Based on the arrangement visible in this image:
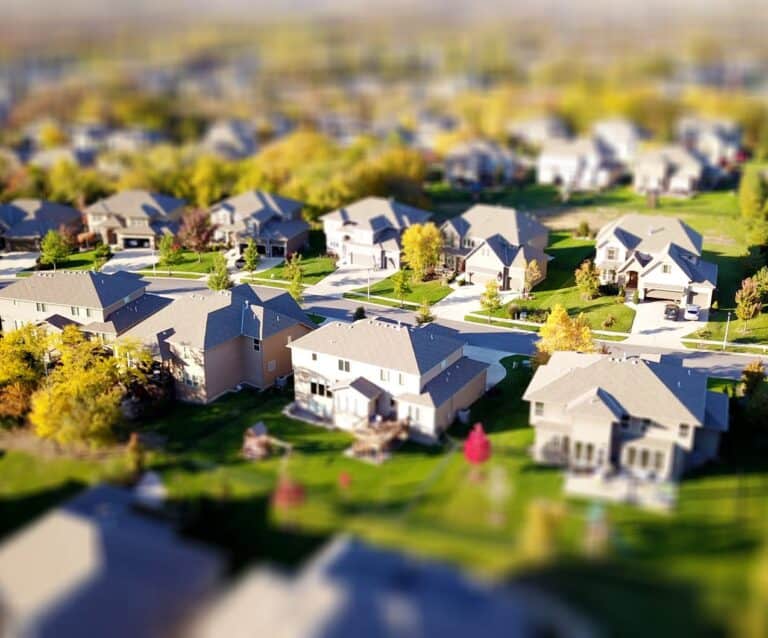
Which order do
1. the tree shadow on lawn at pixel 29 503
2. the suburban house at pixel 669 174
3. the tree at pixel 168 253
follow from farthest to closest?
the suburban house at pixel 669 174 < the tree at pixel 168 253 < the tree shadow on lawn at pixel 29 503

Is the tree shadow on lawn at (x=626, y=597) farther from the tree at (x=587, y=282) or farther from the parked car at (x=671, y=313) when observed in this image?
the tree at (x=587, y=282)

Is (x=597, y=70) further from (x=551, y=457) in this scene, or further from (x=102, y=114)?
(x=551, y=457)

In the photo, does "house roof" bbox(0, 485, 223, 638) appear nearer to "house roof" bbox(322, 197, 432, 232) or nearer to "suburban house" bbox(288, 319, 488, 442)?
"suburban house" bbox(288, 319, 488, 442)

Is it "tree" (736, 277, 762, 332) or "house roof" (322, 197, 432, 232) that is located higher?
"house roof" (322, 197, 432, 232)

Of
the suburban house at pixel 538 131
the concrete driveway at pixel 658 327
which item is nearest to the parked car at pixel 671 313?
the concrete driveway at pixel 658 327

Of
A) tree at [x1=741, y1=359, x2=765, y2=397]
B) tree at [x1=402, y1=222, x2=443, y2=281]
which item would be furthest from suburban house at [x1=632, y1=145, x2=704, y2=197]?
tree at [x1=741, y1=359, x2=765, y2=397]
